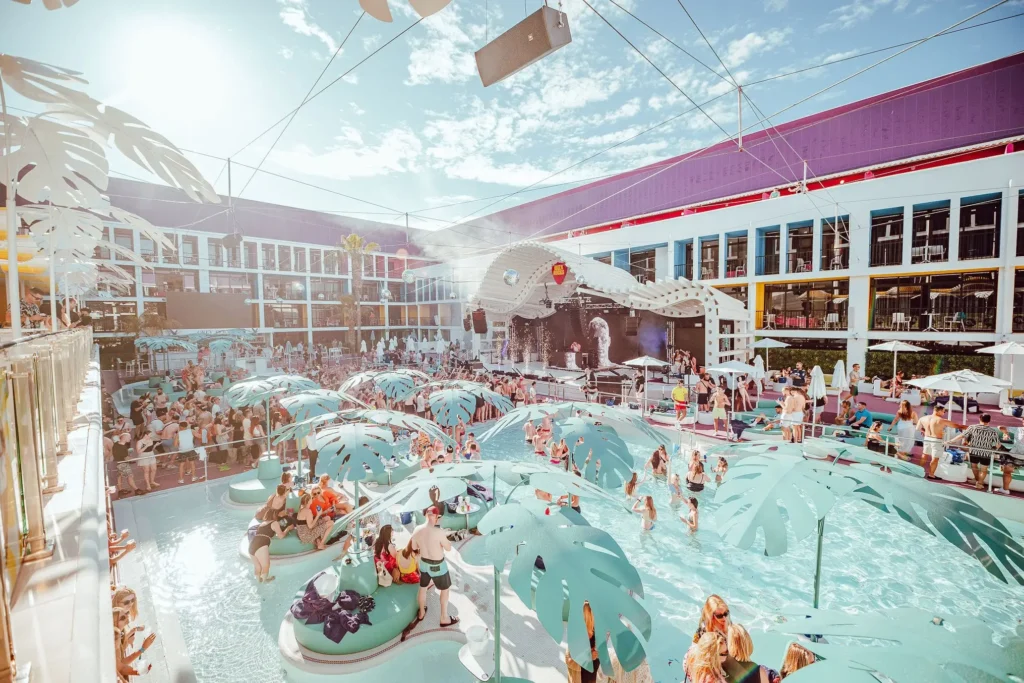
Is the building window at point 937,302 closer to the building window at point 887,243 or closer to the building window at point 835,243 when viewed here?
the building window at point 887,243

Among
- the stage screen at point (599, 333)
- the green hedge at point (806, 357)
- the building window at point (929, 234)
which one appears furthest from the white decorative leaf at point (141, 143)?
the green hedge at point (806, 357)

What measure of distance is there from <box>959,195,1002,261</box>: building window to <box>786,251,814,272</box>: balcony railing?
5135 millimetres

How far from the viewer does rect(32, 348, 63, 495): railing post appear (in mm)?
2788

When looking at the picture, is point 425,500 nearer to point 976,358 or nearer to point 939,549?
point 939,549

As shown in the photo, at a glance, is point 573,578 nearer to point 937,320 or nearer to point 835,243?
point 937,320

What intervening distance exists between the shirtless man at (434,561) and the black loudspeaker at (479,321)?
2030cm

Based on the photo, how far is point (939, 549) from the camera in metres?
8.34

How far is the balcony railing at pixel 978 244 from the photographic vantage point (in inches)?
641

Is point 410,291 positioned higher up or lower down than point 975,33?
lower down

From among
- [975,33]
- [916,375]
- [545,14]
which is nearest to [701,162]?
[975,33]

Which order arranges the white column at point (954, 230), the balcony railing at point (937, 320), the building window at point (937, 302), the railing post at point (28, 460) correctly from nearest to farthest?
the railing post at point (28, 460) → the white column at point (954, 230) → the balcony railing at point (937, 320) → the building window at point (937, 302)

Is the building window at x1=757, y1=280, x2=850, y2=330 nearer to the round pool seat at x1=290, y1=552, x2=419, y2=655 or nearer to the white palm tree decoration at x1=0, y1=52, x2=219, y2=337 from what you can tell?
the round pool seat at x1=290, y1=552, x2=419, y2=655

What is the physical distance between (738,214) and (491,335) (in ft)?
50.7

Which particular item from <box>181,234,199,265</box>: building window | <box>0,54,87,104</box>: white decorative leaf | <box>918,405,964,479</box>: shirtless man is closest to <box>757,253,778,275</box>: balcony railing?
<box>918,405,964,479</box>: shirtless man
